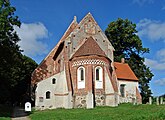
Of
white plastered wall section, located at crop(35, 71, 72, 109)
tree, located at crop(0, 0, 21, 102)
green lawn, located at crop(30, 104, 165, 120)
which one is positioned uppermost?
tree, located at crop(0, 0, 21, 102)

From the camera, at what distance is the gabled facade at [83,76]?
119 feet

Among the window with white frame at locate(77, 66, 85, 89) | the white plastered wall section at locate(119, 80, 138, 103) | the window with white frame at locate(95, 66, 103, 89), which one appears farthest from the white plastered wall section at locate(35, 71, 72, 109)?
the white plastered wall section at locate(119, 80, 138, 103)

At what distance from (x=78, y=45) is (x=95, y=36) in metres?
3.37

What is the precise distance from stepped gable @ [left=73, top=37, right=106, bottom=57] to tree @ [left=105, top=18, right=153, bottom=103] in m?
18.9

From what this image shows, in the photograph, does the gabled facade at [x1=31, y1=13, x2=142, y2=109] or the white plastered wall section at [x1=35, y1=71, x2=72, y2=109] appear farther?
the white plastered wall section at [x1=35, y1=71, x2=72, y2=109]

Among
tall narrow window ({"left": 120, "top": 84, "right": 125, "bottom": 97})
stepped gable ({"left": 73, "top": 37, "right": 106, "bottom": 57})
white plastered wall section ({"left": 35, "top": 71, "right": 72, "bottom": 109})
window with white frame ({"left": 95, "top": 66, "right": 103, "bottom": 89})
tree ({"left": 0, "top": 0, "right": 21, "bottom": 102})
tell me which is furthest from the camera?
tall narrow window ({"left": 120, "top": 84, "right": 125, "bottom": 97})

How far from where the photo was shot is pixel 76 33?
4081 cm

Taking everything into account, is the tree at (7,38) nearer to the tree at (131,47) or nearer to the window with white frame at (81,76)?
the window with white frame at (81,76)

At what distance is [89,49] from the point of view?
37375 mm

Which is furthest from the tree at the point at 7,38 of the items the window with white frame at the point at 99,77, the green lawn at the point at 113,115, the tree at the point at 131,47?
the tree at the point at 131,47

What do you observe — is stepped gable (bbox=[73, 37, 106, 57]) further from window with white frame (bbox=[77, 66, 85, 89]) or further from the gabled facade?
window with white frame (bbox=[77, 66, 85, 89])

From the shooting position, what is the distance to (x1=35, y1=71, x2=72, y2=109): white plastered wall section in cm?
3728

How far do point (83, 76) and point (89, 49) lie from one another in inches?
148

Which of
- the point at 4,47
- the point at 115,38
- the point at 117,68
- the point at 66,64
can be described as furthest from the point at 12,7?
the point at 115,38
